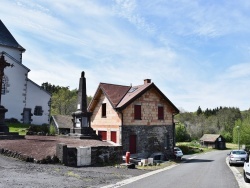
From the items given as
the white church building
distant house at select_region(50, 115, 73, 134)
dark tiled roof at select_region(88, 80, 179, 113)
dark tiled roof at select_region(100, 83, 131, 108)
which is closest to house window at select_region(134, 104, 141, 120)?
dark tiled roof at select_region(88, 80, 179, 113)

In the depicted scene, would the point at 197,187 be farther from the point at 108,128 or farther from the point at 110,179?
the point at 108,128

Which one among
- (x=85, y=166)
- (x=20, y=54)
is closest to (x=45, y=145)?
(x=85, y=166)

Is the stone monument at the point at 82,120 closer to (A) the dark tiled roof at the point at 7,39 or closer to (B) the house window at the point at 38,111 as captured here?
(B) the house window at the point at 38,111

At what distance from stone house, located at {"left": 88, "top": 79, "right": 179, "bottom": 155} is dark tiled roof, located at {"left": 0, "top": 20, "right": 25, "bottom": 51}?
16.0 meters

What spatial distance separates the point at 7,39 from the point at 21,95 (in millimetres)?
8908

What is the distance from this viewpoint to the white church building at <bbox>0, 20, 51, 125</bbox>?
3306cm

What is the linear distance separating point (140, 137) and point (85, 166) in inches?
453

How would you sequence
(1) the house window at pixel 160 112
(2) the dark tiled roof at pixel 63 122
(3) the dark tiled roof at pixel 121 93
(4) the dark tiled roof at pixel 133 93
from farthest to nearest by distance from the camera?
(2) the dark tiled roof at pixel 63 122 → (1) the house window at pixel 160 112 → (3) the dark tiled roof at pixel 121 93 → (4) the dark tiled roof at pixel 133 93

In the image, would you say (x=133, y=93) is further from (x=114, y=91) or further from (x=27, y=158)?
(x=27, y=158)

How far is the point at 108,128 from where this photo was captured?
26672mm

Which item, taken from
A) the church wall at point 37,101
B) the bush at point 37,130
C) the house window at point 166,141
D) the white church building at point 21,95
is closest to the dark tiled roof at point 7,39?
the white church building at point 21,95

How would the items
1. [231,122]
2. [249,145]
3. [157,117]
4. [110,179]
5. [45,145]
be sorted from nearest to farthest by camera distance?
[110,179] → [45,145] → [157,117] → [249,145] → [231,122]

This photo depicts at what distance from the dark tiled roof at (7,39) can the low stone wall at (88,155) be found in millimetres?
26204

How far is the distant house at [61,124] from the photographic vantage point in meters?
38.0
